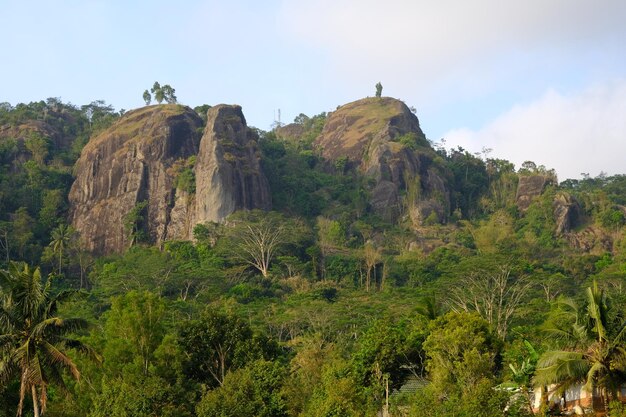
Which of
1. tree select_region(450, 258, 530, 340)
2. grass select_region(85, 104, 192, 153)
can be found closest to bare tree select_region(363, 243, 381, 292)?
tree select_region(450, 258, 530, 340)

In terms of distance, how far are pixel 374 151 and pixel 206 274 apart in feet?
126

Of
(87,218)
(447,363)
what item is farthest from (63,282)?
(447,363)

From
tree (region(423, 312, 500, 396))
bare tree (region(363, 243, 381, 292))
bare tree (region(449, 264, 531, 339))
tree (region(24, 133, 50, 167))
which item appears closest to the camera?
tree (region(423, 312, 500, 396))

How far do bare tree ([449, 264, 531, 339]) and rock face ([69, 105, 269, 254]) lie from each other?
33039 mm

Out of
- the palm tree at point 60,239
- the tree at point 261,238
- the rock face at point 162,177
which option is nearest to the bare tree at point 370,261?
the tree at point 261,238

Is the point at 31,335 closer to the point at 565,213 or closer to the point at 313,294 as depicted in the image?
the point at 313,294

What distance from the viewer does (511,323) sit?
5756 cm

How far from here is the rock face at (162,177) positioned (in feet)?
303

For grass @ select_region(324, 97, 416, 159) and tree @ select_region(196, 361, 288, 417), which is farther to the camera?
grass @ select_region(324, 97, 416, 159)

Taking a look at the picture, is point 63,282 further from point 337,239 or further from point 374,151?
point 374,151

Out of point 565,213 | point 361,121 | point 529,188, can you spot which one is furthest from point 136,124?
point 565,213

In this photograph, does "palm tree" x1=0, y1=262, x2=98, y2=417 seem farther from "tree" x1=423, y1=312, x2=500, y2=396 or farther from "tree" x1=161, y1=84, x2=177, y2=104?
"tree" x1=161, y1=84, x2=177, y2=104

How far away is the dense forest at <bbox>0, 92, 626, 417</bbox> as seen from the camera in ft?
94.4

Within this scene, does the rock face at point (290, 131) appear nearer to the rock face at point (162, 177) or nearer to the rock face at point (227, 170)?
the rock face at point (162, 177)
